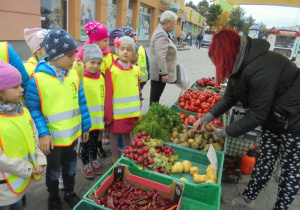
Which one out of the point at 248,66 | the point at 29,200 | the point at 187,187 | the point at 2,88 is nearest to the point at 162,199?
the point at 187,187

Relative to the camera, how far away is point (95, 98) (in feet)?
9.08

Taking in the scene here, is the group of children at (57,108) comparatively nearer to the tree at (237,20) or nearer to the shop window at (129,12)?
the shop window at (129,12)

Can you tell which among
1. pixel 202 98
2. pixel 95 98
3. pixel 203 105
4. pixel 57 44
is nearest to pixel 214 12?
pixel 202 98

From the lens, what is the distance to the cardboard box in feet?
5.84

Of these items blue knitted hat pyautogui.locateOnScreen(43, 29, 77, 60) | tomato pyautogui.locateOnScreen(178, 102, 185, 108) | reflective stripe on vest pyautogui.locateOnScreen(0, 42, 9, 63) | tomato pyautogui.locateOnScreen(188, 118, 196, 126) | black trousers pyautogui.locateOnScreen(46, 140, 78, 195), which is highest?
blue knitted hat pyautogui.locateOnScreen(43, 29, 77, 60)

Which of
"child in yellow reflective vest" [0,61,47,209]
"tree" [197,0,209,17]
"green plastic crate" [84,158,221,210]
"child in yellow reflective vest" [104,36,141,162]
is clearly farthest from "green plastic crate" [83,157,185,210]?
"tree" [197,0,209,17]

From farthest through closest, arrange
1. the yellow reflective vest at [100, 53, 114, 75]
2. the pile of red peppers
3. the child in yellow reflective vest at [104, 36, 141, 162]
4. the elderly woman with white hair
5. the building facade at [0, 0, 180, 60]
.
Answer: the building facade at [0, 0, 180, 60], the elderly woman with white hair, the yellow reflective vest at [100, 53, 114, 75], the child in yellow reflective vest at [104, 36, 141, 162], the pile of red peppers

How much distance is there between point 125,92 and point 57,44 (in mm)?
1131

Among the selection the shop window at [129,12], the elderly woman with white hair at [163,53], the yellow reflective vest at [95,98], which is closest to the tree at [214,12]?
the shop window at [129,12]

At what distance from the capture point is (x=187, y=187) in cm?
198

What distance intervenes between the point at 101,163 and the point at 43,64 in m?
1.97

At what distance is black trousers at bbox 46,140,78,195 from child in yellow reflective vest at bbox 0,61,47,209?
0.38m

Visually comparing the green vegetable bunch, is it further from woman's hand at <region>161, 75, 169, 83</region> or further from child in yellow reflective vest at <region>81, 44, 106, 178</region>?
woman's hand at <region>161, 75, 169, 83</region>

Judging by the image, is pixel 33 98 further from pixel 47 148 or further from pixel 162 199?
pixel 162 199
